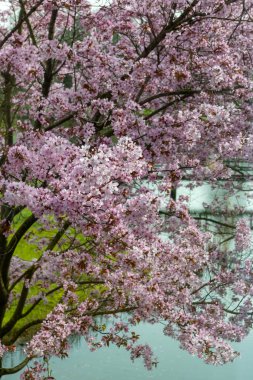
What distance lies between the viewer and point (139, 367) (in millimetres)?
15344

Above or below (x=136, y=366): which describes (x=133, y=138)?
above

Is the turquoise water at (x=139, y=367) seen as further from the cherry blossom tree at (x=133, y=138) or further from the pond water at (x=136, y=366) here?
the cherry blossom tree at (x=133, y=138)

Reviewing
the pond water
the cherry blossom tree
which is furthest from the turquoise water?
the cherry blossom tree

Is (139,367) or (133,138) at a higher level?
(133,138)

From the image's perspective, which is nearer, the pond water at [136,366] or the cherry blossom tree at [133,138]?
A: the cherry blossom tree at [133,138]

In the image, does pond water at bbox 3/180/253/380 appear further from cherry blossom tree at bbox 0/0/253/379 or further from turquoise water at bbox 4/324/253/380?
cherry blossom tree at bbox 0/0/253/379

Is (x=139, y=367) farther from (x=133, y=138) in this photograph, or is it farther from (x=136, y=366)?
(x=133, y=138)

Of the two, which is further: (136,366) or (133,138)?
(136,366)

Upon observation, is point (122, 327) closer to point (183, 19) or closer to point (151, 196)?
point (151, 196)

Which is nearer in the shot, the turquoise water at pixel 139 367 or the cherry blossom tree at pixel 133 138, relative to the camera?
the cherry blossom tree at pixel 133 138

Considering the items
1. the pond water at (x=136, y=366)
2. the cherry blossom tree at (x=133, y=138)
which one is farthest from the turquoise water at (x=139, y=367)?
the cherry blossom tree at (x=133, y=138)

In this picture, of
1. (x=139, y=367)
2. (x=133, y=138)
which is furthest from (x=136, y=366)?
(x=133, y=138)

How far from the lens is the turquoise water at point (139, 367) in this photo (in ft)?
48.4

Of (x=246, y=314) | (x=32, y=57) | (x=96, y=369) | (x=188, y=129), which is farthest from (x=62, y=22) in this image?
(x=96, y=369)
